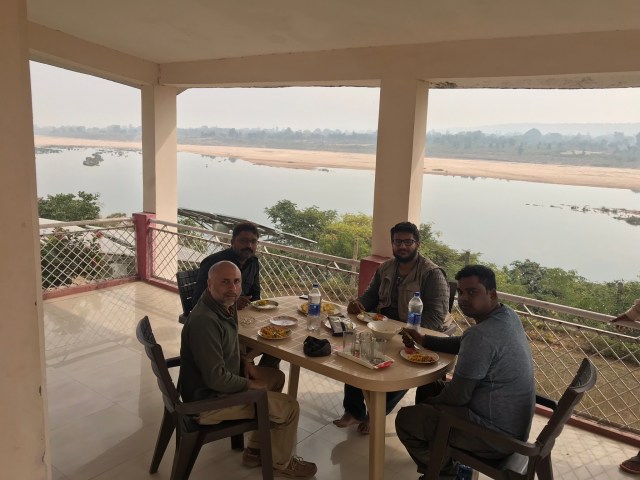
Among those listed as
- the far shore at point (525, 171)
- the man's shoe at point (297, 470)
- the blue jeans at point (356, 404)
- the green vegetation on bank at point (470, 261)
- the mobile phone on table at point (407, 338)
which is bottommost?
the green vegetation on bank at point (470, 261)

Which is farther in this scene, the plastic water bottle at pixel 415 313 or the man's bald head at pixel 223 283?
the plastic water bottle at pixel 415 313

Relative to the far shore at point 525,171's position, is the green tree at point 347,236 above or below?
below

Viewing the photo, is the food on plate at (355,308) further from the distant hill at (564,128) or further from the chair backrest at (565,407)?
the distant hill at (564,128)

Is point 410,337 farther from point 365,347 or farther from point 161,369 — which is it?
point 161,369

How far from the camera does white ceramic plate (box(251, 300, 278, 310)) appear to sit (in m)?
3.07

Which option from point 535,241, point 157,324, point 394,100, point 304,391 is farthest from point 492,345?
point 535,241

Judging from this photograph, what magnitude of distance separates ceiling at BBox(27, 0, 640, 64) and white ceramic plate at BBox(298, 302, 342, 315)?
2.01 meters

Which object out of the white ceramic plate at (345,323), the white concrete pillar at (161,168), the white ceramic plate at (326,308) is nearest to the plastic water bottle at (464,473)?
the white ceramic plate at (345,323)

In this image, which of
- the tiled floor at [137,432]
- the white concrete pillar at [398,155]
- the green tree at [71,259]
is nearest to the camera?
the tiled floor at [137,432]

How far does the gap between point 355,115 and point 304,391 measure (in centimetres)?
837

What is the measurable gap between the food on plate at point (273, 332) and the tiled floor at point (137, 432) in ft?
2.50

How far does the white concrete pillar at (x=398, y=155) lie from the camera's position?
13.1 ft

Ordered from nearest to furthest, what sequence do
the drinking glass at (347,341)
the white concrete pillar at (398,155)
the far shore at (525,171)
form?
the drinking glass at (347,341) → the white concrete pillar at (398,155) → the far shore at (525,171)

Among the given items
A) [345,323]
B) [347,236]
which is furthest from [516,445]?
[347,236]
